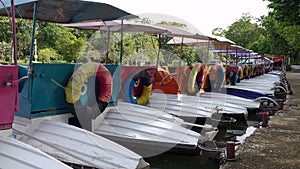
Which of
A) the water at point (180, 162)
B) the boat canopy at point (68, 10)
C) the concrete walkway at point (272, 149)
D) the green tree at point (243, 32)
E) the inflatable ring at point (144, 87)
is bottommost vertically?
the water at point (180, 162)

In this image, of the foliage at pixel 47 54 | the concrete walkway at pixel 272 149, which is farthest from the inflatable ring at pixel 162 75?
the foliage at pixel 47 54

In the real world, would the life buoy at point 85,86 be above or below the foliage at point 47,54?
below

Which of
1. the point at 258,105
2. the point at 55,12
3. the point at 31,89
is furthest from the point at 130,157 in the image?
the point at 258,105

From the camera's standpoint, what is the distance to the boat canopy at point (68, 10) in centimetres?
430

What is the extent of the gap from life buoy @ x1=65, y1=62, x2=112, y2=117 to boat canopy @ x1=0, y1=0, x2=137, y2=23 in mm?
781

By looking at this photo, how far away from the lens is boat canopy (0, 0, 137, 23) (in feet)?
14.1

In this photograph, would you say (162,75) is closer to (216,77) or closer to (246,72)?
(216,77)

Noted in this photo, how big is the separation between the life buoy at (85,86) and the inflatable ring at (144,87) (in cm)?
107

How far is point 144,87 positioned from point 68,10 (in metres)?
2.24

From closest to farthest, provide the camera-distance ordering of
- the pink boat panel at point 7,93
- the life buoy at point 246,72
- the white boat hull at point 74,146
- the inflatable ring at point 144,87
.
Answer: the pink boat panel at point 7,93 < the white boat hull at point 74,146 < the inflatable ring at point 144,87 < the life buoy at point 246,72

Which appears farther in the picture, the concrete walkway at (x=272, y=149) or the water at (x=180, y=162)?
the water at (x=180, y=162)

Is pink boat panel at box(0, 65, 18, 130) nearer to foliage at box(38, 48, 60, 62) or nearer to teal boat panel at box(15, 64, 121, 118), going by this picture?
teal boat panel at box(15, 64, 121, 118)

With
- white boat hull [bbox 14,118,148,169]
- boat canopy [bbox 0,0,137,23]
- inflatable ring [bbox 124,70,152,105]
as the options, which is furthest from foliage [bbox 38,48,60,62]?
white boat hull [bbox 14,118,148,169]

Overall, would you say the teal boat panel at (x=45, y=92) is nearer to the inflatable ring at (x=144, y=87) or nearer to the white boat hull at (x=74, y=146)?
the white boat hull at (x=74, y=146)
